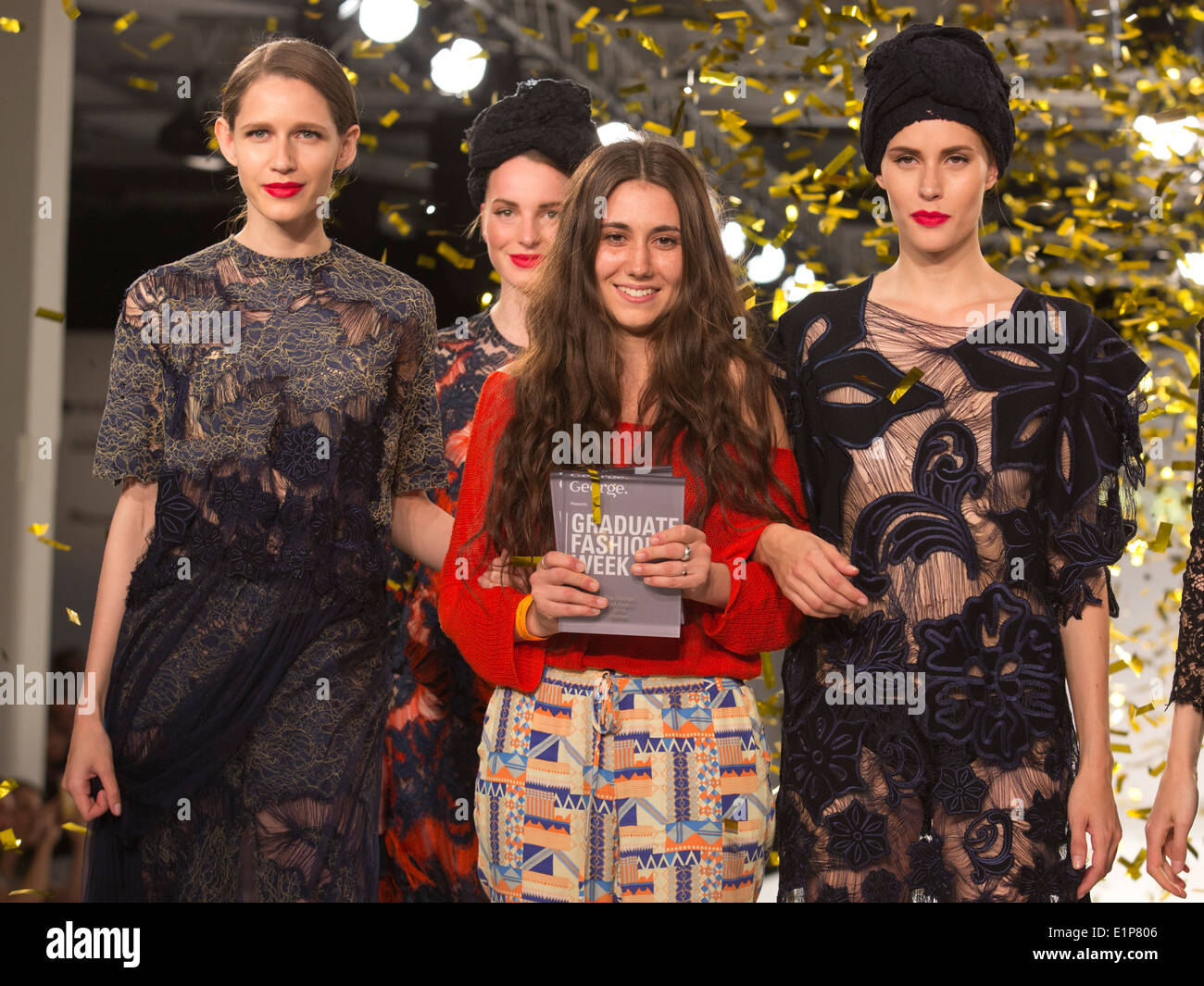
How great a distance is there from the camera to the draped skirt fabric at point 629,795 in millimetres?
1960

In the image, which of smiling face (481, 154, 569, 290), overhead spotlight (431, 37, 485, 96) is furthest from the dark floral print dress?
overhead spotlight (431, 37, 485, 96)

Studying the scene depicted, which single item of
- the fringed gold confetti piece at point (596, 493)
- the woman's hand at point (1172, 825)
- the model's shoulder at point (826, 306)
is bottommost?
the woman's hand at point (1172, 825)

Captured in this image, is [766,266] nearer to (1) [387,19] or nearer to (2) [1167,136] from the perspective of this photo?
(2) [1167,136]

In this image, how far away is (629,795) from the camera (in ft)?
6.48

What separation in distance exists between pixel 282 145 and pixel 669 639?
1122 mm

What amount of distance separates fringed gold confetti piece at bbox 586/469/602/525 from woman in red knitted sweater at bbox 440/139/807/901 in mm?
82

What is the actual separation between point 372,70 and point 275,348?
1.88 metres

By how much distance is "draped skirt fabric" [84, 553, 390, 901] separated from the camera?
7.12 feet

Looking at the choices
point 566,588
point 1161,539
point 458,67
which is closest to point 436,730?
point 566,588

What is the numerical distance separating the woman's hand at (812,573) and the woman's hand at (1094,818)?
474 mm

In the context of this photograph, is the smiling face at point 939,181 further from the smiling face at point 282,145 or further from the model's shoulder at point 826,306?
the smiling face at point 282,145

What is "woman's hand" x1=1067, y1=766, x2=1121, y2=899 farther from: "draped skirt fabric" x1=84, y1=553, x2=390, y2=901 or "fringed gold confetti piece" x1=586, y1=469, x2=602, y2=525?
"draped skirt fabric" x1=84, y1=553, x2=390, y2=901

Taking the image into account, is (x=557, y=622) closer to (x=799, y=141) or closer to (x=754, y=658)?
A: (x=754, y=658)

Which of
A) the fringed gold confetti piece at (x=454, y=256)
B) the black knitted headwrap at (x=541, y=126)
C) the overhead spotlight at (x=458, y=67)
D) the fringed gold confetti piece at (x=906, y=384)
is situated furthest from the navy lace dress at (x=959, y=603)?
the overhead spotlight at (x=458, y=67)
